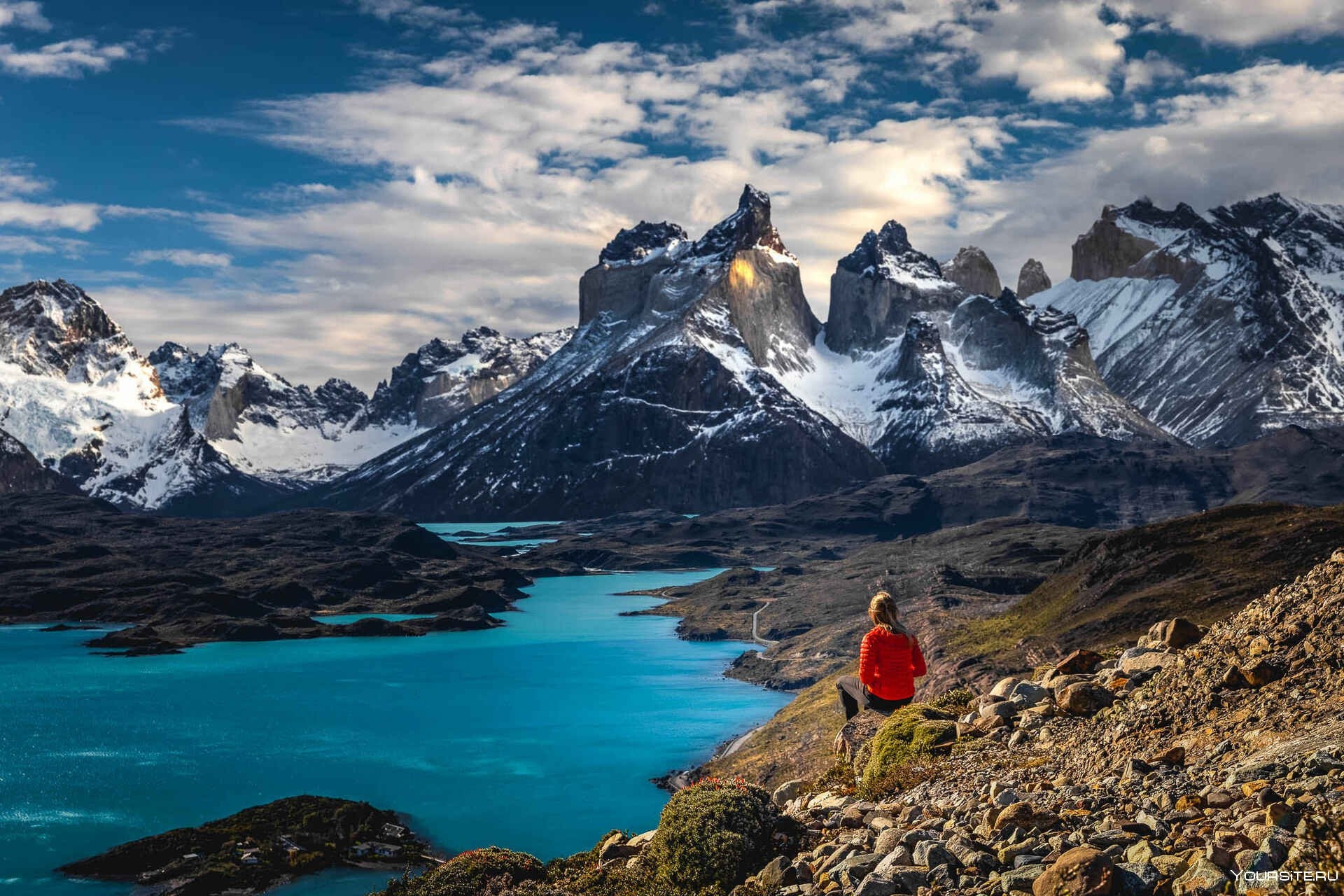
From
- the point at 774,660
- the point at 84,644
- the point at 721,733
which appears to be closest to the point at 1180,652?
the point at 721,733

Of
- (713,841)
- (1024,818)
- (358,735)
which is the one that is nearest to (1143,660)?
(1024,818)

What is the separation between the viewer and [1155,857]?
13.8 metres

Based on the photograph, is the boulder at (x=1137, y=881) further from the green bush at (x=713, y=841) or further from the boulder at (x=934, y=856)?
the green bush at (x=713, y=841)

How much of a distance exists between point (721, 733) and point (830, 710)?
28.8 metres

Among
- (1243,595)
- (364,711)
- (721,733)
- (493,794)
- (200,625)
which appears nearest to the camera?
(1243,595)

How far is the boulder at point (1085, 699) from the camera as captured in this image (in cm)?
2217

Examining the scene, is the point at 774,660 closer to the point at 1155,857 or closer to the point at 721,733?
the point at 721,733

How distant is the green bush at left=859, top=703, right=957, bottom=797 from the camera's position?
23500 millimetres

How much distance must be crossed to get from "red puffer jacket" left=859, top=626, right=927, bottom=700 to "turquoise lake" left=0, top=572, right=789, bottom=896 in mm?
41148

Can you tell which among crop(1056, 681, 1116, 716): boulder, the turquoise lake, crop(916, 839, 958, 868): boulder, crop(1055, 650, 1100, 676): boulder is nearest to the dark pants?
crop(1055, 650, 1100, 676): boulder

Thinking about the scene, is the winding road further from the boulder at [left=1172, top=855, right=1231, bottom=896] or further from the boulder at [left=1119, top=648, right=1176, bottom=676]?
the boulder at [left=1172, top=855, right=1231, bottom=896]

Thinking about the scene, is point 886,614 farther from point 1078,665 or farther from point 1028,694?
point 1078,665

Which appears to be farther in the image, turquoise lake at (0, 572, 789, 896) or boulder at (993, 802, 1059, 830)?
turquoise lake at (0, 572, 789, 896)

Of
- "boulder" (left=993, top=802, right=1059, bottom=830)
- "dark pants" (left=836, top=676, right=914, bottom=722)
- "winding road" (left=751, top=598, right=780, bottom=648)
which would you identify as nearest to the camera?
Result: "boulder" (left=993, top=802, right=1059, bottom=830)
